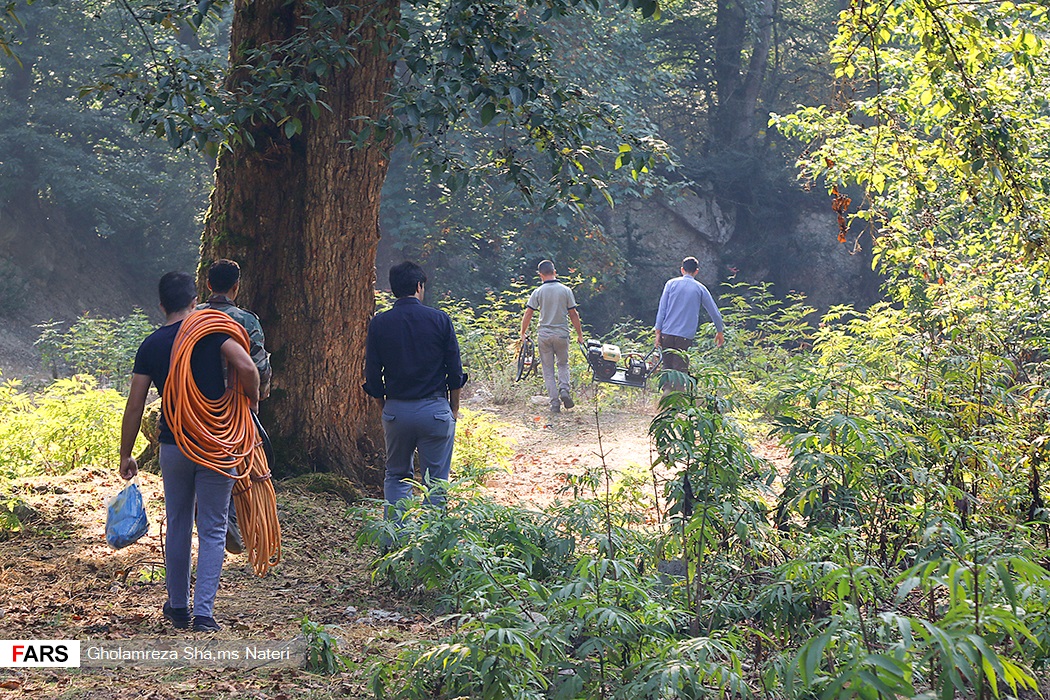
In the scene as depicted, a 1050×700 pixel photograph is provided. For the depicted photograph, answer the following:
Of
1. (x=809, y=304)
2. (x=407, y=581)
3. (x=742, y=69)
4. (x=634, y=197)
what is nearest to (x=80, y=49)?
(x=634, y=197)

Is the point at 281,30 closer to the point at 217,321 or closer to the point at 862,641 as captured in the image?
the point at 217,321

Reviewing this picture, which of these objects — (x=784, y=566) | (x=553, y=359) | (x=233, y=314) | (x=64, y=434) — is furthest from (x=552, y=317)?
(x=784, y=566)

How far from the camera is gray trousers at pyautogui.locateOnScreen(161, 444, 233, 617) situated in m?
5.15

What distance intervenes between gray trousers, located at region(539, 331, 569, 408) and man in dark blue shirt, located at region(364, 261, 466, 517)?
7.34 metres

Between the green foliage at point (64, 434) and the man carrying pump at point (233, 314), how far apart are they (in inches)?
130

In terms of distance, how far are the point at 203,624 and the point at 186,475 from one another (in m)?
0.76

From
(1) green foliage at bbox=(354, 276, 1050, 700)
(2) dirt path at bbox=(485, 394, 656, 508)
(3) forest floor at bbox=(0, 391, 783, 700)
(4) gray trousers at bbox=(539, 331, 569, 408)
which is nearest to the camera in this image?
(1) green foliage at bbox=(354, 276, 1050, 700)

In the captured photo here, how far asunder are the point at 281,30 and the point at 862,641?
666cm

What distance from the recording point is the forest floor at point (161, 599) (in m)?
4.48

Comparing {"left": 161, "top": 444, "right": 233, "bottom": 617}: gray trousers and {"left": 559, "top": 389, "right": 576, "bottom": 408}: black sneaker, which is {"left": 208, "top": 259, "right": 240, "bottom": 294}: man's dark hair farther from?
{"left": 559, "top": 389, "right": 576, "bottom": 408}: black sneaker

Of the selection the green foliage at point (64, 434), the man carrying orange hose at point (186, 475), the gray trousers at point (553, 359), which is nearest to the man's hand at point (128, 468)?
the man carrying orange hose at point (186, 475)

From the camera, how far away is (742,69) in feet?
98.8

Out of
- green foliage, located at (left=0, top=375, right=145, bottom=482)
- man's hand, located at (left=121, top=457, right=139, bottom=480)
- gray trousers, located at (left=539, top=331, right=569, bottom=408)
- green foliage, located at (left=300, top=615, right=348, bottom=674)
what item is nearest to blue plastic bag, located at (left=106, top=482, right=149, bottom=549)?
man's hand, located at (left=121, top=457, right=139, bottom=480)

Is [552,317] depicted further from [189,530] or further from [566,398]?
[189,530]
